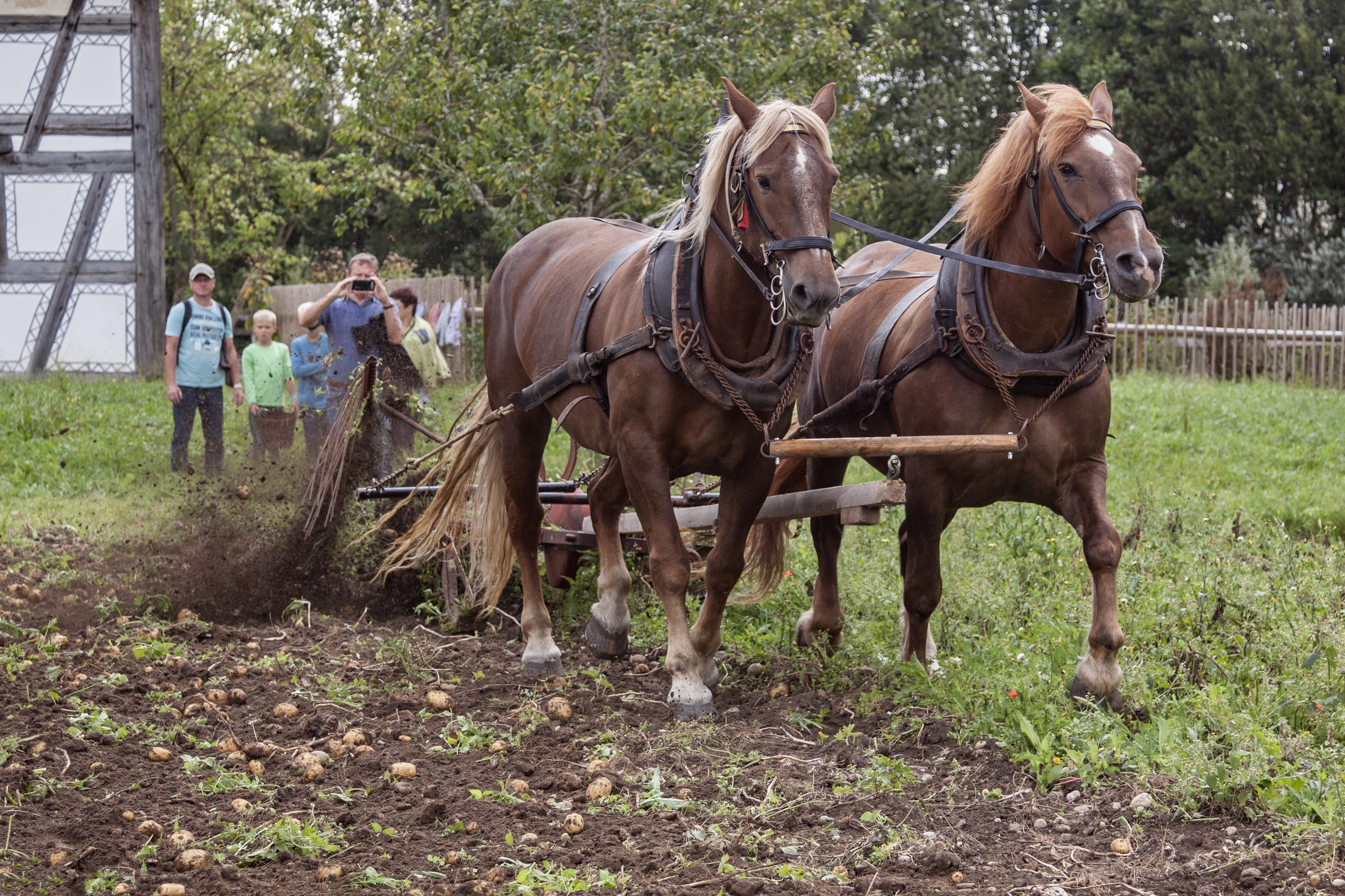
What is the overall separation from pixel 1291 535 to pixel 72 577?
7.00 metres

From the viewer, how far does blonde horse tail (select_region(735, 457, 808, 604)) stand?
5.54 metres

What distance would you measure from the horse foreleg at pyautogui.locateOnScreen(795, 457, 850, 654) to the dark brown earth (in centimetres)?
36

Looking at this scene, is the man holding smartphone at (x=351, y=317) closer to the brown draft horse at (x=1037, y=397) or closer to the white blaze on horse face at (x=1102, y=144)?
the brown draft horse at (x=1037, y=397)

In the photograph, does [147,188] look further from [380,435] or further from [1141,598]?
[1141,598]

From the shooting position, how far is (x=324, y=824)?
330 centimetres

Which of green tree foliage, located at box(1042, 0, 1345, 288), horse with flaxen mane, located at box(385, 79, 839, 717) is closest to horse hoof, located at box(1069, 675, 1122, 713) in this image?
horse with flaxen mane, located at box(385, 79, 839, 717)

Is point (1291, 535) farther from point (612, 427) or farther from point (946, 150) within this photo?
point (946, 150)

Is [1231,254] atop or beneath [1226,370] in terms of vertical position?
atop

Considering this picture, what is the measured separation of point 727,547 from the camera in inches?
176

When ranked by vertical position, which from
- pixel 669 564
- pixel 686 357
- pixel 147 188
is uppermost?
pixel 147 188

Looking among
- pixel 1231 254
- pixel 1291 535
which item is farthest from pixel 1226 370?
pixel 1291 535

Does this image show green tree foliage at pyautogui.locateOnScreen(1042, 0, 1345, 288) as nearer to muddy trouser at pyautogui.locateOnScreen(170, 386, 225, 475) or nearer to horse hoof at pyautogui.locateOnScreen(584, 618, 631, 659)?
muddy trouser at pyautogui.locateOnScreen(170, 386, 225, 475)

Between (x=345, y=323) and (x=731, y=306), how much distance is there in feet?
15.3

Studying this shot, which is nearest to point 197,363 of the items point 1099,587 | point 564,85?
point 564,85
